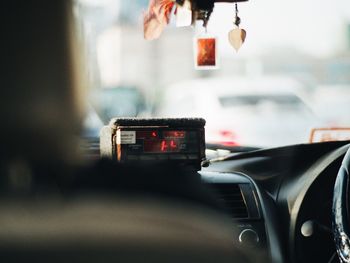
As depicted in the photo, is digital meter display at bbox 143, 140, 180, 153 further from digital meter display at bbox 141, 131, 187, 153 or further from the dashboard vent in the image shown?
the dashboard vent

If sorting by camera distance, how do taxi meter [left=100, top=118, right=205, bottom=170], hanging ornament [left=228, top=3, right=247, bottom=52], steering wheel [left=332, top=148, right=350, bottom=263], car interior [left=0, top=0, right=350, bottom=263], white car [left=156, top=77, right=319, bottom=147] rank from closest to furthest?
car interior [left=0, top=0, right=350, bottom=263]
steering wheel [left=332, top=148, right=350, bottom=263]
hanging ornament [left=228, top=3, right=247, bottom=52]
taxi meter [left=100, top=118, right=205, bottom=170]
white car [left=156, top=77, right=319, bottom=147]

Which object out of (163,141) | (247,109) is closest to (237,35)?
(163,141)

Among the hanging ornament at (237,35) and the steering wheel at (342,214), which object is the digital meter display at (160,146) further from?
the steering wheel at (342,214)

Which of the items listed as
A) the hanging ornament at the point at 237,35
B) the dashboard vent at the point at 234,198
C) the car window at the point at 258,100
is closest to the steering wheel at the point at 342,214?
the dashboard vent at the point at 234,198

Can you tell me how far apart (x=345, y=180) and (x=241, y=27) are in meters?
0.69

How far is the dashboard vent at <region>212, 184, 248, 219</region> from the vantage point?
335cm

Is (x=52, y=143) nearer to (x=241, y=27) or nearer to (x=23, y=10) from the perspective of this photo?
(x=23, y=10)

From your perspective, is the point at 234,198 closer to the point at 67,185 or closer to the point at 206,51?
the point at 206,51

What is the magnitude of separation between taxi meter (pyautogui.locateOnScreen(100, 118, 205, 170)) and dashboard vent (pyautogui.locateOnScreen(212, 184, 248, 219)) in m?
0.22

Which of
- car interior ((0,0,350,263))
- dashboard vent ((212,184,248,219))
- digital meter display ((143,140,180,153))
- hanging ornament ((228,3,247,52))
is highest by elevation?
hanging ornament ((228,3,247,52))

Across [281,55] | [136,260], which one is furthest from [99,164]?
[281,55]

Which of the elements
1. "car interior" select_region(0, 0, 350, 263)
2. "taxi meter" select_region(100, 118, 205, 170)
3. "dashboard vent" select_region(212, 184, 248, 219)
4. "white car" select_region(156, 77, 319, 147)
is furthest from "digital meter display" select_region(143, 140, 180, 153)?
"white car" select_region(156, 77, 319, 147)

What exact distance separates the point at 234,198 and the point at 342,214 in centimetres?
58

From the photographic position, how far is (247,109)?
10305mm
